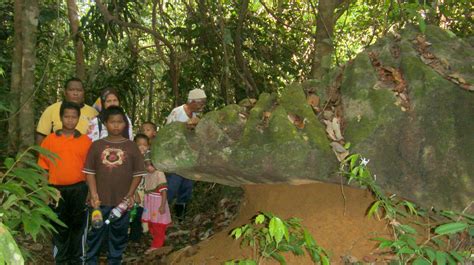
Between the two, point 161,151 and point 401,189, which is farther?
point 161,151

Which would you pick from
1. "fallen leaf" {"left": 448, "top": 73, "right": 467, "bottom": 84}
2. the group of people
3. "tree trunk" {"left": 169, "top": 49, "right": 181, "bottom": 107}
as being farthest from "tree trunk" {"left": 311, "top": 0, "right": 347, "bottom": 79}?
"tree trunk" {"left": 169, "top": 49, "right": 181, "bottom": 107}

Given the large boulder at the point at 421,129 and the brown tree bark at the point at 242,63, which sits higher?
the brown tree bark at the point at 242,63

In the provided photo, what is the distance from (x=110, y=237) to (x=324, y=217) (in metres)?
1.80

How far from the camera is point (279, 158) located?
3412mm

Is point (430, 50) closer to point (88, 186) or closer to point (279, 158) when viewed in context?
point (279, 158)

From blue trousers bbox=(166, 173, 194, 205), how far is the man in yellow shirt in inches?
59.3

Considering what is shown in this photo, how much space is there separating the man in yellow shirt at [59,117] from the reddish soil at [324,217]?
62.0 inches

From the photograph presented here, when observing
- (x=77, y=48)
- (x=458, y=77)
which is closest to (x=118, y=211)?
(x=458, y=77)

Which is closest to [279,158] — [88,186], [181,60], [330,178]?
[330,178]

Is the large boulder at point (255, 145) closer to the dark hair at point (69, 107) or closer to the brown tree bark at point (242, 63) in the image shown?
the dark hair at point (69, 107)

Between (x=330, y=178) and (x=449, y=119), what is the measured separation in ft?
2.76

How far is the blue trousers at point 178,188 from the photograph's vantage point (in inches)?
233

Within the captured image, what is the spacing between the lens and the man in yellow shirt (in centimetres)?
447

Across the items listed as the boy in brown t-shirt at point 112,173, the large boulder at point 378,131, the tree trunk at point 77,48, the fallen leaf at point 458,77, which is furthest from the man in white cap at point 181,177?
the tree trunk at point 77,48
